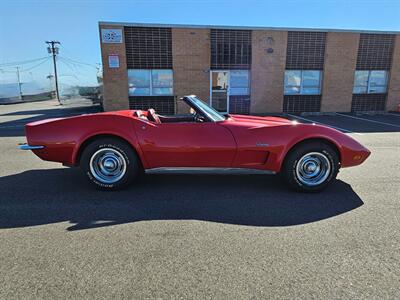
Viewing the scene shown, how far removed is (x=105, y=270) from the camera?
2232 millimetres

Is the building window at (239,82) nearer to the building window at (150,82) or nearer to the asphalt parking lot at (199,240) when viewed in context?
the building window at (150,82)

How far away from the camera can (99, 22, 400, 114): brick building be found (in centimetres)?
1368

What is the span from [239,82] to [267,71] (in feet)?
5.25

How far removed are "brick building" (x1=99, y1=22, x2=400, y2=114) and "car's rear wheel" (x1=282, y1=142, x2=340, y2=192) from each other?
11.2 metres

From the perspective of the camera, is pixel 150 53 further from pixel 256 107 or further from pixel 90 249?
pixel 90 249

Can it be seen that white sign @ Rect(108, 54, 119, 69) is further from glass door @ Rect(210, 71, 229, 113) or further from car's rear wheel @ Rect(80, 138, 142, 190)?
car's rear wheel @ Rect(80, 138, 142, 190)

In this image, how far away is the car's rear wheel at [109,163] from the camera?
12.6 feet

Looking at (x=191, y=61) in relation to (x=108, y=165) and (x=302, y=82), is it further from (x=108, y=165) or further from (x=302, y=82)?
(x=108, y=165)

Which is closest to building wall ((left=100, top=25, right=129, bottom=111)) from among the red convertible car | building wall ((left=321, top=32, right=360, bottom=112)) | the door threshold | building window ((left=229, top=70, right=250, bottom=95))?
building window ((left=229, top=70, right=250, bottom=95))

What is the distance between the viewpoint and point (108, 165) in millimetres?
3939

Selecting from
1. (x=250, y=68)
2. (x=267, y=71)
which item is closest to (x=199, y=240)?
(x=250, y=68)

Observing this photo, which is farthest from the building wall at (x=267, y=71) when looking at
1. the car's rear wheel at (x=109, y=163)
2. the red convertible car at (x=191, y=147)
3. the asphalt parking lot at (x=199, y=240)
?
the car's rear wheel at (x=109, y=163)

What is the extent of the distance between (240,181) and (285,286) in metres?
2.42

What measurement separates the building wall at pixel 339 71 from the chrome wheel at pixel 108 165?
14.5 metres
